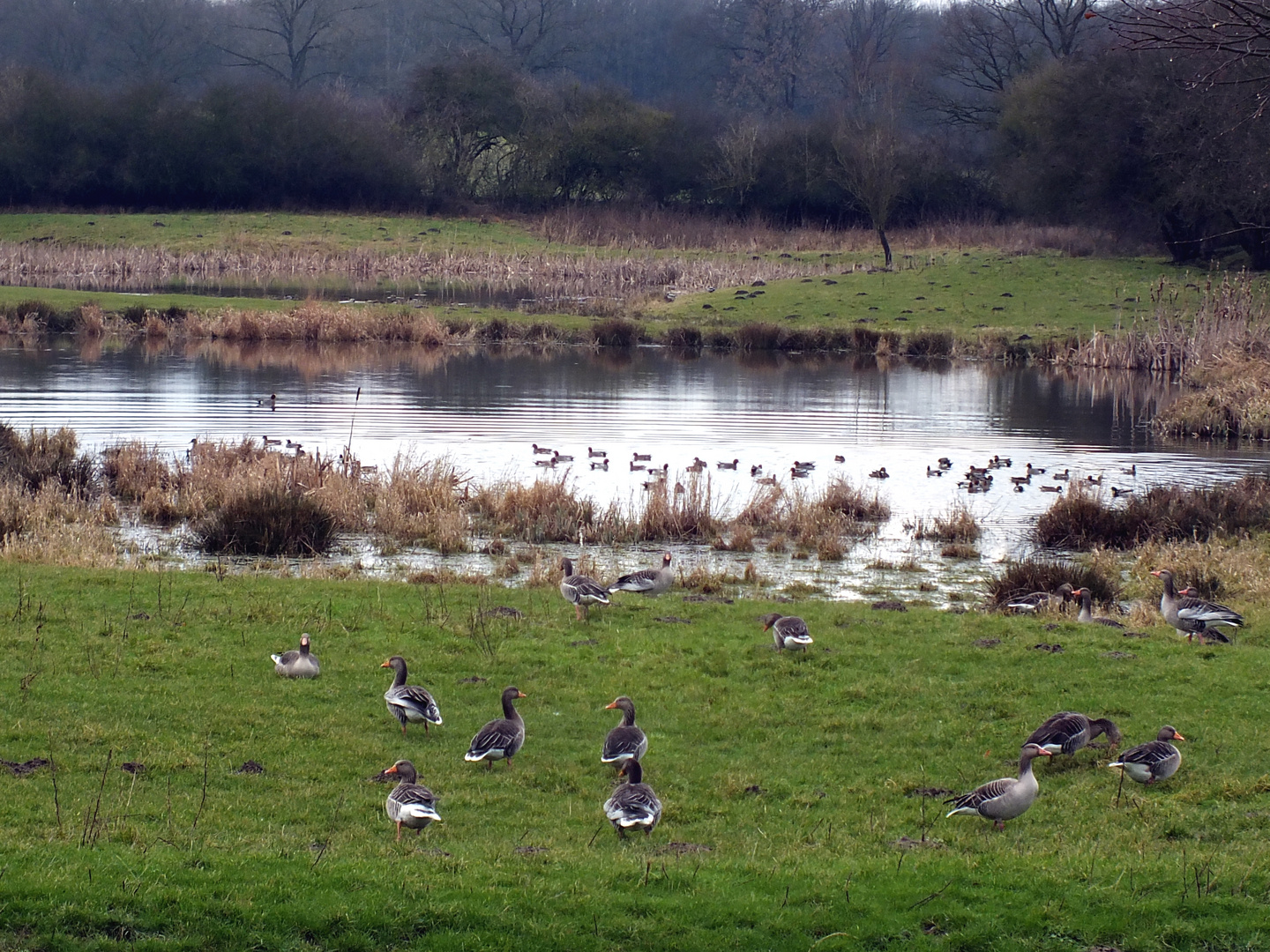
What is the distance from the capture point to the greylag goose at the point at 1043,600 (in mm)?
17594

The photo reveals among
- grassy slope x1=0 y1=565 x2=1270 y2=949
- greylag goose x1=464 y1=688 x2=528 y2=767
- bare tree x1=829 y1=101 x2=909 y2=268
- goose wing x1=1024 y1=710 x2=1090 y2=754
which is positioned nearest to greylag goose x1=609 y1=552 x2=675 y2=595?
grassy slope x1=0 y1=565 x2=1270 y2=949

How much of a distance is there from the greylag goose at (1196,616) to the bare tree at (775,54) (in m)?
109

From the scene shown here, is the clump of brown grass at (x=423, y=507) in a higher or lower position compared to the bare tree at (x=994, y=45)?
lower

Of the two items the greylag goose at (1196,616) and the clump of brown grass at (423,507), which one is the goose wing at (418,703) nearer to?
the greylag goose at (1196,616)

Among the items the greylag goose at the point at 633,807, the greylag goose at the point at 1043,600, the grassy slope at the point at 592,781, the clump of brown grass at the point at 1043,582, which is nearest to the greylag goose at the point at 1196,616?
the grassy slope at the point at 592,781

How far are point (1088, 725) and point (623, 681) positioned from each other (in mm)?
4525

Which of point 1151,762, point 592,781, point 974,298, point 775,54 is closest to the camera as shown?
point 1151,762

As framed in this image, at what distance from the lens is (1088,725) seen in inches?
453

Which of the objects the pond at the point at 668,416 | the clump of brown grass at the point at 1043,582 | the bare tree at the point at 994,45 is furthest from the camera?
the bare tree at the point at 994,45

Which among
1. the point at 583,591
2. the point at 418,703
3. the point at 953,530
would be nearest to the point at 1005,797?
the point at 418,703

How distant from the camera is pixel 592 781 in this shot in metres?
11.1

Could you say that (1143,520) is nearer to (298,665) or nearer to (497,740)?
(298,665)

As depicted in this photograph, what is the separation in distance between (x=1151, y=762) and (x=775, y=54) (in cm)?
11841

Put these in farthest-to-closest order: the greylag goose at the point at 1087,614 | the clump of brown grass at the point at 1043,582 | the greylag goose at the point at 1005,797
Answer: the clump of brown grass at the point at 1043,582 → the greylag goose at the point at 1087,614 → the greylag goose at the point at 1005,797
